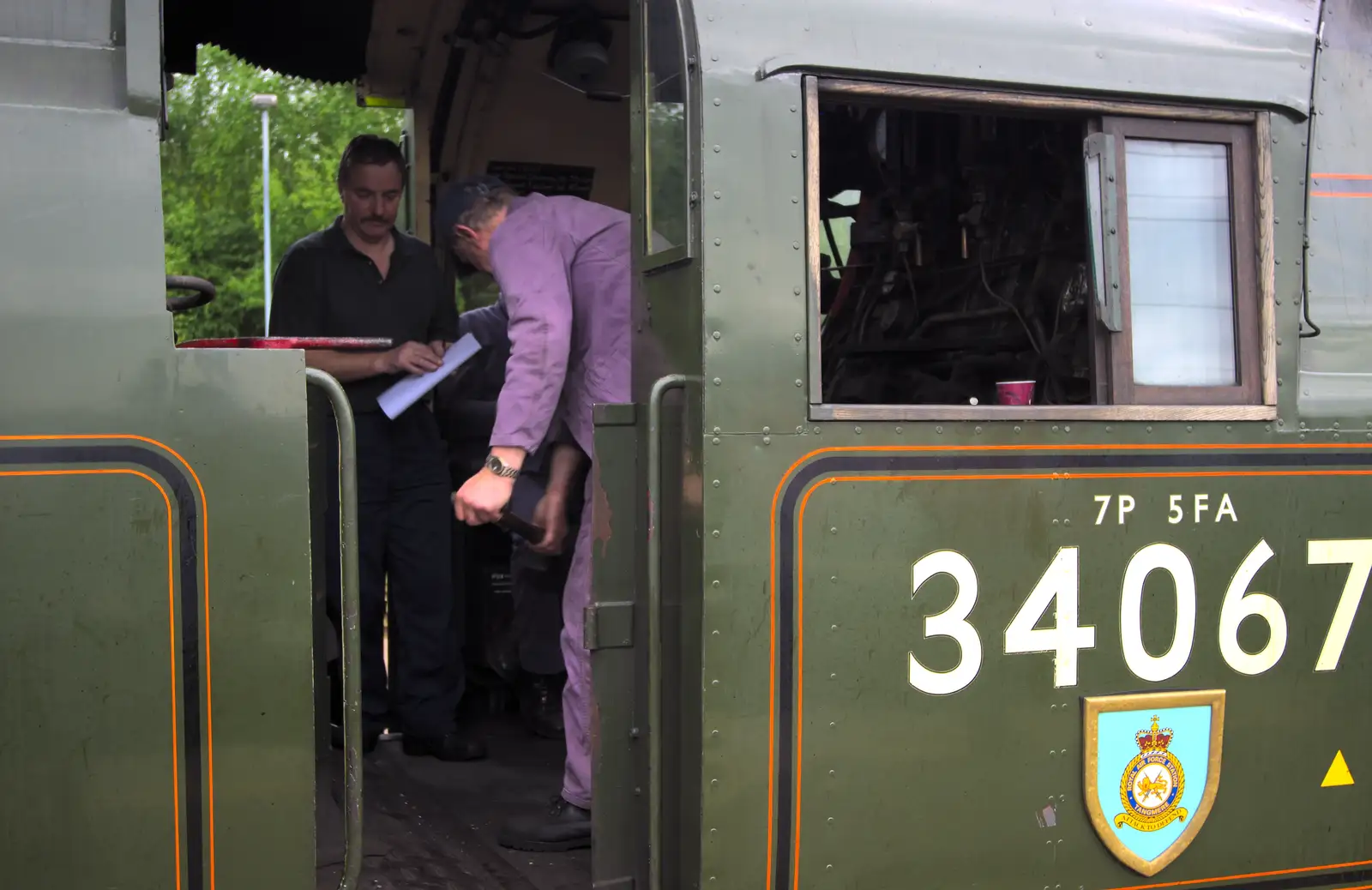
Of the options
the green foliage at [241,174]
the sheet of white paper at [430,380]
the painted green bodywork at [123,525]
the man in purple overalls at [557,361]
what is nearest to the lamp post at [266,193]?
the green foliage at [241,174]

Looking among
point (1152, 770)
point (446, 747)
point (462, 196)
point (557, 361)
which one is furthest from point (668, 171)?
point (446, 747)

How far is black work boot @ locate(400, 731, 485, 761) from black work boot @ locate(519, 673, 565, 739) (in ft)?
0.75

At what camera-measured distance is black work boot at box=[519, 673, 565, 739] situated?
448 cm

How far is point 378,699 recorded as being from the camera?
14.5ft

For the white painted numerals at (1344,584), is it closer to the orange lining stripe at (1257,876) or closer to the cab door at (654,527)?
the orange lining stripe at (1257,876)

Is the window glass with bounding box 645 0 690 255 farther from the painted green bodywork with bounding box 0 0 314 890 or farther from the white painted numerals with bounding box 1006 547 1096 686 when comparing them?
the white painted numerals with bounding box 1006 547 1096 686

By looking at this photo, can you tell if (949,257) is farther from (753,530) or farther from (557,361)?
(753,530)

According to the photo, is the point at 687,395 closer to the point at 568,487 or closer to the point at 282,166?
the point at 568,487

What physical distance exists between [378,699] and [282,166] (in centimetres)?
1509

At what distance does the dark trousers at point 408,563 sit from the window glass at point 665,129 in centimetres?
181

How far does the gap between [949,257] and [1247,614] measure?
150cm

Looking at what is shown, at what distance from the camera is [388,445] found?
4.41 m

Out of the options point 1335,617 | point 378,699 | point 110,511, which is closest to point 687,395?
point 110,511

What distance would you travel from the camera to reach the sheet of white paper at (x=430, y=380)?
3854 millimetres
